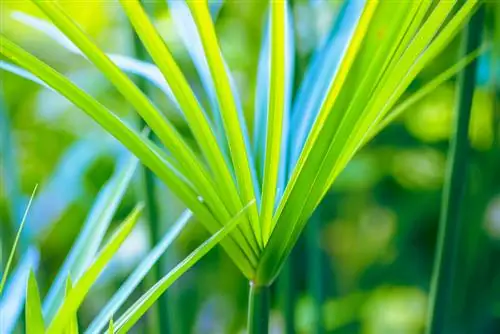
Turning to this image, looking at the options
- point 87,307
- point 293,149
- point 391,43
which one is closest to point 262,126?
point 293,149

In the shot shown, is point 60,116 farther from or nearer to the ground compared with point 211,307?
farther from the ground

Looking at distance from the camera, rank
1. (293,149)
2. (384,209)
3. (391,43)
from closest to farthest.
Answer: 1. (391,43)
2. (293,149)
3. (384,209)

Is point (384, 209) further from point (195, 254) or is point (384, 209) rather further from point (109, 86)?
point (195, 254)

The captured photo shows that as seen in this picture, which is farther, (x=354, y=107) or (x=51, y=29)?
(x=51, y=29)

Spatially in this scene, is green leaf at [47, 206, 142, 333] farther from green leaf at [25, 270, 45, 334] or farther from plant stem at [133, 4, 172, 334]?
plant stem at [133, 4, 172, 334]

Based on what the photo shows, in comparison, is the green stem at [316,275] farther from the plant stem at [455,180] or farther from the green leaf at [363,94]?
the green leaf at [363,94]

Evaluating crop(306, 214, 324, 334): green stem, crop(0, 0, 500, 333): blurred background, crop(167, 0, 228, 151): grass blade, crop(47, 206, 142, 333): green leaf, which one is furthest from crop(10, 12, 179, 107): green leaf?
crop(0, 0, 500, 333): blurred background

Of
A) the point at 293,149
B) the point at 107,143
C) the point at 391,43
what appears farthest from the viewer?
the point at 107,143
